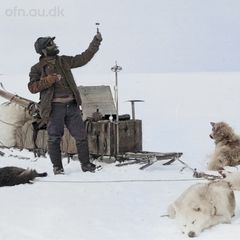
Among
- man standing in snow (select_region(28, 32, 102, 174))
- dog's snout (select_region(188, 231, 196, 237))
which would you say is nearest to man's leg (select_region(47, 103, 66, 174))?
man standing in snow (select_region(28, 32, 102, 174))

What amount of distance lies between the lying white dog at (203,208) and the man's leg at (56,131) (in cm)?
244

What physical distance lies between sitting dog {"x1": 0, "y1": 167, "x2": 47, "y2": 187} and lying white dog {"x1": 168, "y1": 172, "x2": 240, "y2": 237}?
2.15 metres

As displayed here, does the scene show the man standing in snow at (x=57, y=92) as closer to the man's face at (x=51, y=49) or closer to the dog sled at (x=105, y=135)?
the man's face at (x=51, y=49)

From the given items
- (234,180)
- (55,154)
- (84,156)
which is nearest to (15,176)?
(55,154)

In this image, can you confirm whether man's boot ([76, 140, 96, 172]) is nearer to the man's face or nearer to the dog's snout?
the man's face

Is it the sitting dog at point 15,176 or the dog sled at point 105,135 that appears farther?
the dog sled at point 105,135

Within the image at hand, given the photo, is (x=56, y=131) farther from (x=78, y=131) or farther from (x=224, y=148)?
(x=224, y=148)

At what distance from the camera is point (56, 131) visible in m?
6.50

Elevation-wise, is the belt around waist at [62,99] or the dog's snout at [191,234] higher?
the belt around waist at [62,99]

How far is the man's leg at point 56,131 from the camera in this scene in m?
6.48

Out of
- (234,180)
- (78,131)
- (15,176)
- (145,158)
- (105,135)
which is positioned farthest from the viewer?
(105,135)

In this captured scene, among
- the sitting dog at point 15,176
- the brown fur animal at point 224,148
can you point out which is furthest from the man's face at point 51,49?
the brown fur animal at point 224,148

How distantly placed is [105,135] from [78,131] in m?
0.65

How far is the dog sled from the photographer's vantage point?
700 centimetres
